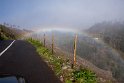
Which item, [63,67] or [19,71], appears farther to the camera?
[63,67]

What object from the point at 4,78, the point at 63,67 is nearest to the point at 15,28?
the point at 63,67

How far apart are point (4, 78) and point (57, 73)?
921 centimetres

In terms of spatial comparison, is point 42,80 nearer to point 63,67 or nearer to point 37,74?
point 37,74

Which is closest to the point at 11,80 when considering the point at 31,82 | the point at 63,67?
the point at 31,82

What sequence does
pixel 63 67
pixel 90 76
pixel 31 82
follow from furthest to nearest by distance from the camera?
1. pixel 63 67
2. pixel 90 76
3. pixel 31 82

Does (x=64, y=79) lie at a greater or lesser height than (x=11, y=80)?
lesser

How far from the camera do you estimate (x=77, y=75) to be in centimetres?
1348

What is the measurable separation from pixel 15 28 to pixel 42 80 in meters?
113

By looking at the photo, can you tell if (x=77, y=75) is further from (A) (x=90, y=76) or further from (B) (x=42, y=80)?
(B) (x=42, y=80)

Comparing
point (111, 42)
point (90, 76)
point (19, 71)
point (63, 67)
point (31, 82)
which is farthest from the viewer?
point (111, 42)

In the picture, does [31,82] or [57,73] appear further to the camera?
[57,73]

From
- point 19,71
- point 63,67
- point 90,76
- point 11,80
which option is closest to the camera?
point 11,80

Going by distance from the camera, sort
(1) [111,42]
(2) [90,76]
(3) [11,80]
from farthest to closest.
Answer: (1) [111,42]
(2) [90,76]
(3) [11,80]

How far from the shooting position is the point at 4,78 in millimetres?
6020
